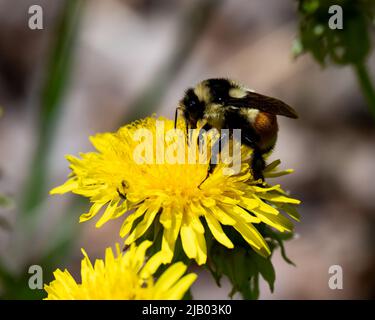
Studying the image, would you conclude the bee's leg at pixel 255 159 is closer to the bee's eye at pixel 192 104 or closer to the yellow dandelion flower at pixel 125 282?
the bee's eye at pixel 192 104

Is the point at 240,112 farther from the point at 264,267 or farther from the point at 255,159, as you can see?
the point at 264,267

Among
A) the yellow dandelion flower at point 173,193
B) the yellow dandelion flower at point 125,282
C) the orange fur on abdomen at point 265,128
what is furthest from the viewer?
the orange fur on abdomen at point 265,128

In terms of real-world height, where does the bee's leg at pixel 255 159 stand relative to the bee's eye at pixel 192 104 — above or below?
below

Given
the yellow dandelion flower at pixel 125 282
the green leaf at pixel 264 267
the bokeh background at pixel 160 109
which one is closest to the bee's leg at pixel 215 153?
the green leaf at pixel 264 267

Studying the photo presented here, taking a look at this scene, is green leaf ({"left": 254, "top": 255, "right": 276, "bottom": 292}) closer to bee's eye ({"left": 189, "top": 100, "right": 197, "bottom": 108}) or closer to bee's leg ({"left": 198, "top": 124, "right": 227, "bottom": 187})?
bee's leg ({"left": 198, "top": 124, "right": 227, "bottom": 187})

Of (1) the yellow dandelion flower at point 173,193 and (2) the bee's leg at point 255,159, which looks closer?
(1) the yellow dandelion flower at point 173,193

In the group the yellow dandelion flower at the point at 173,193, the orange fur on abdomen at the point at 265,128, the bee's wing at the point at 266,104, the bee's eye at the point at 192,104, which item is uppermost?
the bee's eye at the point at 192,104

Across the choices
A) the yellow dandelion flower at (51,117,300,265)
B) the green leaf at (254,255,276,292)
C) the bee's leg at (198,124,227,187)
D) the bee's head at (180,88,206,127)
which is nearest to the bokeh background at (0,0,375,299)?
the yellow dandelion flower at (51,117,300,265)

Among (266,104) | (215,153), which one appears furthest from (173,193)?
(266,104)
